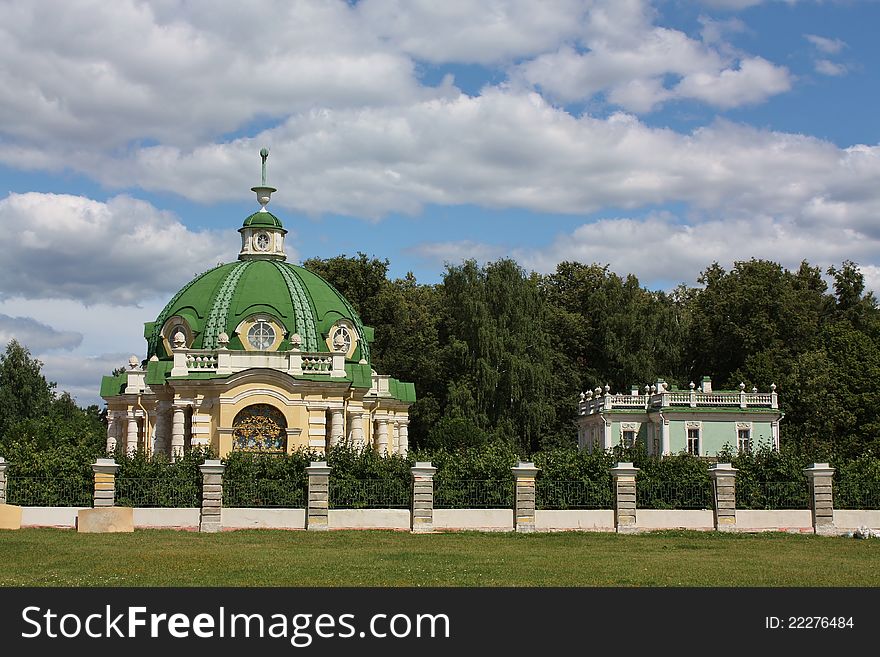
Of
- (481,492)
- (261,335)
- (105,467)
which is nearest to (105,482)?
(105,467)

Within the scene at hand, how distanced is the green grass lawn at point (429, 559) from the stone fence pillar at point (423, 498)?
973mm

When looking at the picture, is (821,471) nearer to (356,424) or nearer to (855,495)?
(855,495)

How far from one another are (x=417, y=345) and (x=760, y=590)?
178 feet

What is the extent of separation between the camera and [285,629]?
13273 millimetres

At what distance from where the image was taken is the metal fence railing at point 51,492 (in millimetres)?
31938

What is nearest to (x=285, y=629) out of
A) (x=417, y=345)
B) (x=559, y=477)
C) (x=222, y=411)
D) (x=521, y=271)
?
(x=559, y=477)

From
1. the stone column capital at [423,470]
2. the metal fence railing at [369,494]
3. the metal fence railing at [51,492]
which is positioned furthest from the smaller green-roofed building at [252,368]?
the stone column capital at [423,470]

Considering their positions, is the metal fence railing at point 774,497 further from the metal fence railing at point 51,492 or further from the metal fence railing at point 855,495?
the metal fence railing at point 51,492

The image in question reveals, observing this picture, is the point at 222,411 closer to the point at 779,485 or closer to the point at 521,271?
the point at 779,485

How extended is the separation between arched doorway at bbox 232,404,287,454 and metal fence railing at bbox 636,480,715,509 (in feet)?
50.0

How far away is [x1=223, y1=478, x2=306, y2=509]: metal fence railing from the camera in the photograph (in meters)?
31.8

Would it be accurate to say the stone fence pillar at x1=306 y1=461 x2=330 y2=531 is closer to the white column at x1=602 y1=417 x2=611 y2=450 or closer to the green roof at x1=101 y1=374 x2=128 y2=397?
the green roof at x1=101 y1=374 x2=128 y2=397

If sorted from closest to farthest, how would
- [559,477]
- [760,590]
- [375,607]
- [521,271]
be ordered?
1. [375,607]
2. [760,590]
3. [559,477]
4. [521,271]

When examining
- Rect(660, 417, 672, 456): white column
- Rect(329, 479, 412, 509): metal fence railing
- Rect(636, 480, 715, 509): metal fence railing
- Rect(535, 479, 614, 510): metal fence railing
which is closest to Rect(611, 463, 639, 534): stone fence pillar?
Rect(535, 479, 614, 510): metal fence railing
